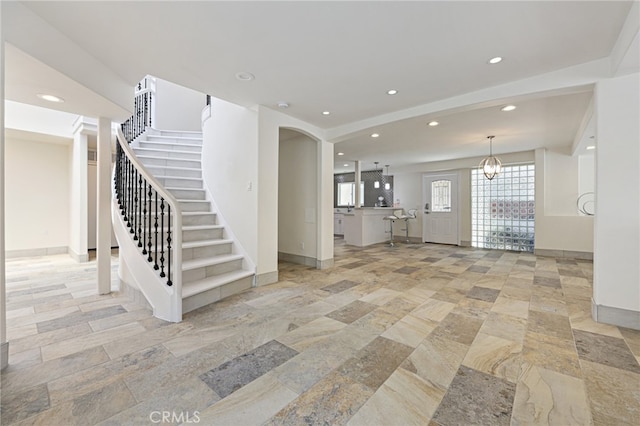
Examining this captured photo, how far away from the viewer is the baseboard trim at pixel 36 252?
5.28 meters

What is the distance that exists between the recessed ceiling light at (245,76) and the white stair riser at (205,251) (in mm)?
2173

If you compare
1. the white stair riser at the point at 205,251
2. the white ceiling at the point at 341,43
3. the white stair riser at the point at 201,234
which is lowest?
the white stair riser at the point at 205,251

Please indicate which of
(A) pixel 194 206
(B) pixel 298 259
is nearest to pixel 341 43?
(A) pixel 194 206

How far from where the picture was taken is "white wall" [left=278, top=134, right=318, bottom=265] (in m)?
4.97

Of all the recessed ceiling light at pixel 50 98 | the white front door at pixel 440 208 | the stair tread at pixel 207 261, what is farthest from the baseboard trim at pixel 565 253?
the recessed ceiling light at pixel 50 98

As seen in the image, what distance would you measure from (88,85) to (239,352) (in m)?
2.76

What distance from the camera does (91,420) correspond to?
133 cm

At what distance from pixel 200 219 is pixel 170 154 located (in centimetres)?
205

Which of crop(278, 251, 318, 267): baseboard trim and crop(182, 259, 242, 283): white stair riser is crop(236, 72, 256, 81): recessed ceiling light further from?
crop(278, 251, 318, 267): baseboard trim

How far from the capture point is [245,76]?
2.82m

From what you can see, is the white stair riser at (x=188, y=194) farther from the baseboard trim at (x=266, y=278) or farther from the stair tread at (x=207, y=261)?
the baseboard trim at (x=266, y=278)

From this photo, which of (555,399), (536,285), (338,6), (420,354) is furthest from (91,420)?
(536,285)

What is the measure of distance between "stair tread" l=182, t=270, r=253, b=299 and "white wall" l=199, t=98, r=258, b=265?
287mm

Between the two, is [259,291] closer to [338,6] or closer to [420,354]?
[420,354]
